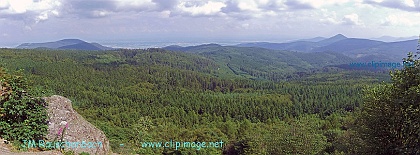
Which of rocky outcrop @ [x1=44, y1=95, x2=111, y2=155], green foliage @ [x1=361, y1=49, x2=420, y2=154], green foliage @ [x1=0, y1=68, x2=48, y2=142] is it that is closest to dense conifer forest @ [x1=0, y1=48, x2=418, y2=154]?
green foliage @ [x1=361, y1=49, x2=420, y2=154]

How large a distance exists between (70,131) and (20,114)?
111 inches

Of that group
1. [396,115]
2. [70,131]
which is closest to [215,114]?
[396,115]

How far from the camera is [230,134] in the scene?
255 ft

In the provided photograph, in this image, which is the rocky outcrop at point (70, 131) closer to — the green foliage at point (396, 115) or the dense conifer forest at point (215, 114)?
the dense conifer forest at point (215, 114)

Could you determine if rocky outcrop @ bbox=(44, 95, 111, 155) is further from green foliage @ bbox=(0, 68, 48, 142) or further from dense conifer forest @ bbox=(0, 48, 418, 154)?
dense conifer forest @ bbox=(0, 48, 418, 154)

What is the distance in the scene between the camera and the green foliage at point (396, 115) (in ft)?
50.2

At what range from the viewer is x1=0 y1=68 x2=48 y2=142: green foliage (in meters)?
14.5

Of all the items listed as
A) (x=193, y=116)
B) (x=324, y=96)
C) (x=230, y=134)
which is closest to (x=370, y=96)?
(x=230, y=134)

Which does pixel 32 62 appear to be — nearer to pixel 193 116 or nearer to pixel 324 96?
pixel 193 116

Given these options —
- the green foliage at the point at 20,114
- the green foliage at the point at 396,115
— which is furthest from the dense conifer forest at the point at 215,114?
the green foliage at the point at 20,114

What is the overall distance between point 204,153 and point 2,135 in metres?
33.8

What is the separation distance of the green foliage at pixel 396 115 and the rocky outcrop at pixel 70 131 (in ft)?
55.2

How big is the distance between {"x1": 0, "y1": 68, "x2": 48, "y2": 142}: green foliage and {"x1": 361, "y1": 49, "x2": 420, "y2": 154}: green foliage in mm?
19029

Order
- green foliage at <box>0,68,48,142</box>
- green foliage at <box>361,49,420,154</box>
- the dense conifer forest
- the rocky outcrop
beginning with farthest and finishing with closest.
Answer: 1. the dense conifer forest
2. the rocky outcrop
3. green foliage at <box>361,49,420,154</box>
4. green foliage at <box>0,68,48,142</box>
